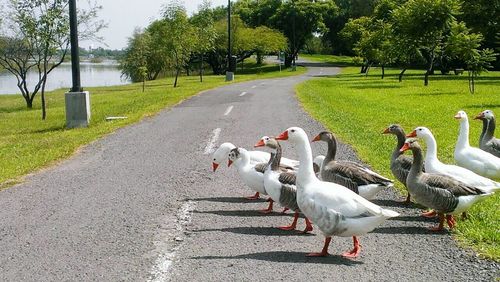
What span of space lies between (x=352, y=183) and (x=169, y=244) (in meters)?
2.37

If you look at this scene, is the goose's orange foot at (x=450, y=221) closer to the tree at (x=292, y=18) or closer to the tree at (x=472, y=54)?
the tree at (x=472, y=54)

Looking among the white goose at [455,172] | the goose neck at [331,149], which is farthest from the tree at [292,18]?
the goose neck at [331,149]

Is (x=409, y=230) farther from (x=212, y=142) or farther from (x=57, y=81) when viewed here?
(x=57, y=81)

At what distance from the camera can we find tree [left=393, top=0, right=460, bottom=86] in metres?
33.4

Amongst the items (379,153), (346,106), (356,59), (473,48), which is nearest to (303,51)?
(356,59)

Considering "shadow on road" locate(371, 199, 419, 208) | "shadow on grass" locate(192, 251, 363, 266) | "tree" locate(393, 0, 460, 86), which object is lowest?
"shadow on grass" locate(192, 251, 363, 266)

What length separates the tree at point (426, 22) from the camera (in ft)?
109

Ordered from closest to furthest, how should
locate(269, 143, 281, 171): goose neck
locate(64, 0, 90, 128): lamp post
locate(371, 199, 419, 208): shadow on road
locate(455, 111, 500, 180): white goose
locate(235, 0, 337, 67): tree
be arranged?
locate(269, 143, 281, 171): goose neck → locate(371, 199, 419, 208): shadow on road → locate(455, 111, 500, 180): white goose → locate(64, 0, 90, 128): lamp post → locate(235, 0, 337, 67): tree

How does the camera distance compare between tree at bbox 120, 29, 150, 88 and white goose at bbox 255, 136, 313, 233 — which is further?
tree at bbox 120, 29, 150, 88

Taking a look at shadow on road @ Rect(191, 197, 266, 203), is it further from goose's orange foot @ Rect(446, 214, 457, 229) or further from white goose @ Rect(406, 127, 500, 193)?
goose's orange foot @ Rect(446, 214, 457, 229)

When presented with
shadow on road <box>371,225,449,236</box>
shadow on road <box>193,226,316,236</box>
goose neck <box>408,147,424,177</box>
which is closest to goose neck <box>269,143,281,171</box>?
shadow on road <box>193,226,316,236</box>

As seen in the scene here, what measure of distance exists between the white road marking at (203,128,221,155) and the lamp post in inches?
197

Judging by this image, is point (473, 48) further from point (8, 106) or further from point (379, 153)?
point (8, 106)

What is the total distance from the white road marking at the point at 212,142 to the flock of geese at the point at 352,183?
3417mm
